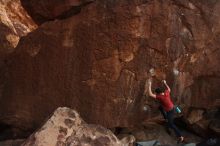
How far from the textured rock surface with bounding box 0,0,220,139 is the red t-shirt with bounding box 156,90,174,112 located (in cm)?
35

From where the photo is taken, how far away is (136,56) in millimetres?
10602

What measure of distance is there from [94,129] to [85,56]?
76.2 inches

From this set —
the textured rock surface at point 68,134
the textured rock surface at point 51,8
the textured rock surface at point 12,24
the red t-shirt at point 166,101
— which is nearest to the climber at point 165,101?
the red t-shirt at point 166,101

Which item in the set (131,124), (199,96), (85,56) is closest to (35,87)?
(85,56)

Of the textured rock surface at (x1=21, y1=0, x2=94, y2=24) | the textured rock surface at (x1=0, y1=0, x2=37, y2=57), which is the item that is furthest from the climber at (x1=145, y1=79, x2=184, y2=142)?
the textured rock surface at (x1=0, y1=0, x2=37, y2=57)

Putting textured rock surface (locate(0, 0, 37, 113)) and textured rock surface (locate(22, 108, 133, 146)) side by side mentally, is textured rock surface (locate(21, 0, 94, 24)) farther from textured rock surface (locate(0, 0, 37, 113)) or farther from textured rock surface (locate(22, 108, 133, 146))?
textured rock surface (locate(22, 108, 133, 146))

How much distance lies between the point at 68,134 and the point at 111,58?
2.25m

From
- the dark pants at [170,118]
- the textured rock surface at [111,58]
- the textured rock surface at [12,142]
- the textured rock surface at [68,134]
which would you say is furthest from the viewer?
the dark pants at [170,118]

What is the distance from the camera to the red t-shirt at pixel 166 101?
10688mm

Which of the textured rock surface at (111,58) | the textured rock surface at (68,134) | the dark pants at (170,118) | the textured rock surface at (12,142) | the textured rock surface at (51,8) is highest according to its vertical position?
the textured rock surface at (51,8)

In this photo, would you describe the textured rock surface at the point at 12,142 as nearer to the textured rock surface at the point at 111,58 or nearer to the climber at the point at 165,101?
the textured rock surface at the point at 111,58

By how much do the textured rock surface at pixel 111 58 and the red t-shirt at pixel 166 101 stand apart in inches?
13.7

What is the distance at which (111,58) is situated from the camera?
1054cm

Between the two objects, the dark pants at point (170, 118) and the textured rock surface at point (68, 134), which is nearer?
the textured rock surface at point (68, 134)
